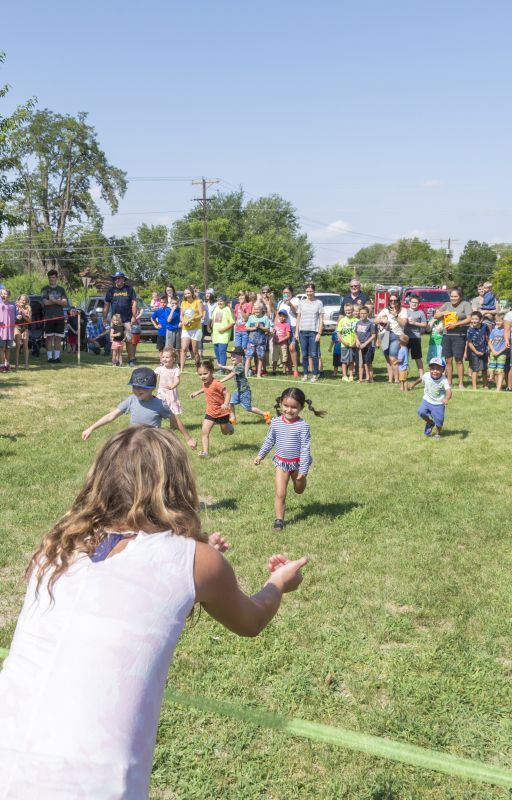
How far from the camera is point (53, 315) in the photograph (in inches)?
747

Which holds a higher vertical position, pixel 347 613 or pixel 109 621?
pixel 109 621

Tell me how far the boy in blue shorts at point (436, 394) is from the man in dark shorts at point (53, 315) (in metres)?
10.9

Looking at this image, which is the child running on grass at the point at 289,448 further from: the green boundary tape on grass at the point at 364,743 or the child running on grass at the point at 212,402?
the green boundary tape on grass at the point at 364,743

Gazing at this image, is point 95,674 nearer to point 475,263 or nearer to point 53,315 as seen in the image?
point 53,315

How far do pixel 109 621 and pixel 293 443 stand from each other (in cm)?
538

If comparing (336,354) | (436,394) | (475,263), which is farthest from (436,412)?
(475,263)

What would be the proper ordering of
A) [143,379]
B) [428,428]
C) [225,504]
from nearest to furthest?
[143,379]
[225,504]
[428,428]

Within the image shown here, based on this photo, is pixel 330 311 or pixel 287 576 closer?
pixel 287 576

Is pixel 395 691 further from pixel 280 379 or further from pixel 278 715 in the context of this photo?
pixel 280 379

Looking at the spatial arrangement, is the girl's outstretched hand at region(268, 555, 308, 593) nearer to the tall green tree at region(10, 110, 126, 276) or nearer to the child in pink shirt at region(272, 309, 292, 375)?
the child in pink shirt at region(272, 309, 292, 375)

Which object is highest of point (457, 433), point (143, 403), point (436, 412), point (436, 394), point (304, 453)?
point (143, 403)

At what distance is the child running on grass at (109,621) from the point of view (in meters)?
1.71

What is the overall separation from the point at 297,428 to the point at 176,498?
5.18 meters

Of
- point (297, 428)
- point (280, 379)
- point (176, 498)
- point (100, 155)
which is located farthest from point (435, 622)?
point (100, 155)
